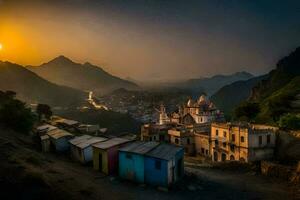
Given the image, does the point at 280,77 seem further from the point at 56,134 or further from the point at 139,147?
the point at 139,147

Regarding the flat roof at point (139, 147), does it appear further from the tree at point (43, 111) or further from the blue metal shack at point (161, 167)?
the tree at point (43, 111)

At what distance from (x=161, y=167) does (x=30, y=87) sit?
152 metres

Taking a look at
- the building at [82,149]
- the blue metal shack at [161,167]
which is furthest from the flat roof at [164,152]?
the building at [82,149]

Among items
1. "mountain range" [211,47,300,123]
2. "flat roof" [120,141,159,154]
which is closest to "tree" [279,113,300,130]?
"mountain range" [211,47,300,123]

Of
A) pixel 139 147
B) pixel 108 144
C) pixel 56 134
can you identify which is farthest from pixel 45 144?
pixel 139 147

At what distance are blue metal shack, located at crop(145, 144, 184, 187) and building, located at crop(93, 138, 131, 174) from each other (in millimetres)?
3549

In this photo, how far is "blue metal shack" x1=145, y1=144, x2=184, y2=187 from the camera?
2377cm

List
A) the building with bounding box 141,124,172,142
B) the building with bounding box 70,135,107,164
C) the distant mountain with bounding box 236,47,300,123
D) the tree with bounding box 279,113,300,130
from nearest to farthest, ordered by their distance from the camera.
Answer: the building with bounding box 70,135,107,164, the tree with bounding box 279,113,300,130, the building with bounding box 141,124,172,142, the distant mountain with bounding box 236,47,300,123

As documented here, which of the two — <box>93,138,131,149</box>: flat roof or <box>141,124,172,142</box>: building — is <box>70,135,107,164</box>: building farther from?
<box>141,124,172,142</box>: building

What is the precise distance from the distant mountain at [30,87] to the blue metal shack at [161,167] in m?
132

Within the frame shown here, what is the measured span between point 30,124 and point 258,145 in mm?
27514

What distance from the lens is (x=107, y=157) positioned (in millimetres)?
26500

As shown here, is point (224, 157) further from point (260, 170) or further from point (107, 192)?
point (107, 192)

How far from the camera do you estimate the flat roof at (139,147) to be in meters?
25.6
